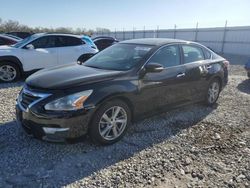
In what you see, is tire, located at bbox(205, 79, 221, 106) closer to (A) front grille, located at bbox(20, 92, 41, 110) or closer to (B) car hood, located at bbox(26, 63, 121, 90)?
(B) car hood, located at bbox(26, 63, 121, 90)

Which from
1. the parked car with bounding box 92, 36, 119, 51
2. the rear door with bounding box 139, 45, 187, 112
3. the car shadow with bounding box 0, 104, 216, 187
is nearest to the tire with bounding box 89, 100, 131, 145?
the car shadow with bounding box 0, 104, 216, 187

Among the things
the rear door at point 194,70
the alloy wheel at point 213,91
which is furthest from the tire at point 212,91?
the rear door at point 194,70

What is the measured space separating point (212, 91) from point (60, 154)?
3.97 metres

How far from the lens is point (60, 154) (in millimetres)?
3574

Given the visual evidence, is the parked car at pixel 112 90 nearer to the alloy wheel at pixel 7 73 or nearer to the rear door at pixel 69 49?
the rear door at pixel 69 49

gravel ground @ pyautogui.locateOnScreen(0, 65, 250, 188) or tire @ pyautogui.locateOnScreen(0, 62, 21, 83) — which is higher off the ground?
tire @ pyautogui.locateOnScreen(0, 62, 21, 83)

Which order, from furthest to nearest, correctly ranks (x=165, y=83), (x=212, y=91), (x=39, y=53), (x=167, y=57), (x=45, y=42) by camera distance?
(x=45, y=42) < (x=39, y=53) < (x=212, y=91) < (x=167, y=57) < (x=165, y=83)

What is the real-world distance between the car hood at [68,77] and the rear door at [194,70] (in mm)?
1757

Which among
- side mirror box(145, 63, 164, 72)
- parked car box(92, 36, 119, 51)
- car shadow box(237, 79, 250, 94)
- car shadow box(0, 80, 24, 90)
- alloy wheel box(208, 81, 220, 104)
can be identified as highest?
side mirror box(145, 63, 164, 72)

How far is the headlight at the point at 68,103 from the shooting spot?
3348mm

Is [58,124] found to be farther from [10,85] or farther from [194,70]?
[10,85]

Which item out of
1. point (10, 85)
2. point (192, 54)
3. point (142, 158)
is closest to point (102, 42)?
point (10, 85)

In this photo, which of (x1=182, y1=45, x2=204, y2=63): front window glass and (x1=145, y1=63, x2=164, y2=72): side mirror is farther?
(x1=182, y1=45, x2=204, y2=63): front window glass

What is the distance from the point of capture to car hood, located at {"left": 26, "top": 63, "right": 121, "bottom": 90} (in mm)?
Answer: 3535
